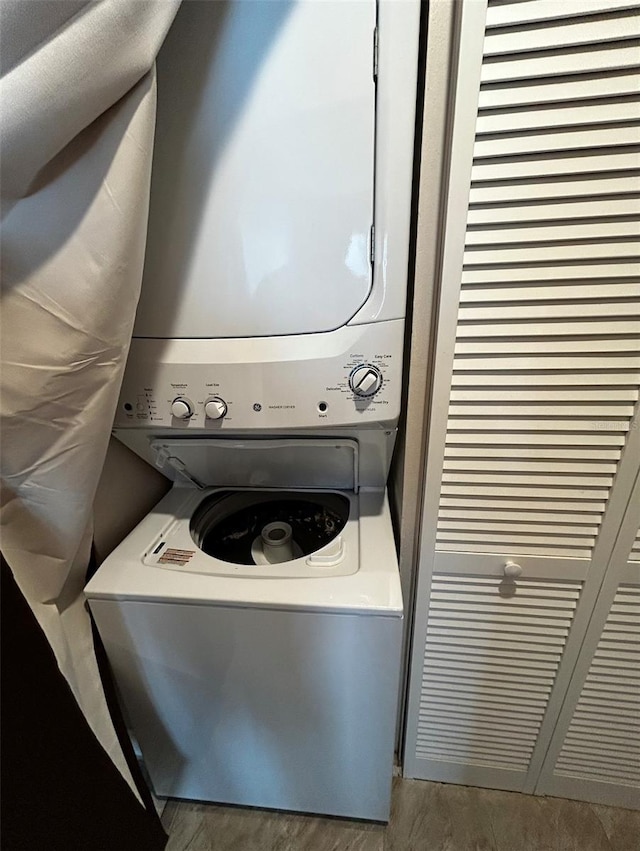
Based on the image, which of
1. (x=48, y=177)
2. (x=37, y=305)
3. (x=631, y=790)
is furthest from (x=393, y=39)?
(x=631, y=790)

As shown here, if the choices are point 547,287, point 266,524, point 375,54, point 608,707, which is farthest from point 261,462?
point 608,707

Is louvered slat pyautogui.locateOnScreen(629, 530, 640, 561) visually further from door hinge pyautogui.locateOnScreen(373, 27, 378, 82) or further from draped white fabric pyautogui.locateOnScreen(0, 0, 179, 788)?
draped white fabric pyautogui.locateOnScreen(0, 0, 179, 788)

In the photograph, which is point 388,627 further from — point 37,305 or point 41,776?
point 37,305

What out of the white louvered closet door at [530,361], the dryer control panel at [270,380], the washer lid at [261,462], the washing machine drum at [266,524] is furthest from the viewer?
the washing machine drum at [266,524]

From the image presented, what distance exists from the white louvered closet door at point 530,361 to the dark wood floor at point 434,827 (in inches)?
12.4

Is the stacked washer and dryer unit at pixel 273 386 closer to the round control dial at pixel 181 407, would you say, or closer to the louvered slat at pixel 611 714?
the round control dial at pixel 181 407

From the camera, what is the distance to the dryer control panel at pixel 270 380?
2.61ft

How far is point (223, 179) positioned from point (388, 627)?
0.93 metres

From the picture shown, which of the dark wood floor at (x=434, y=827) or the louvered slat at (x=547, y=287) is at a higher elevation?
the louvered slat at (x=547, y=287)

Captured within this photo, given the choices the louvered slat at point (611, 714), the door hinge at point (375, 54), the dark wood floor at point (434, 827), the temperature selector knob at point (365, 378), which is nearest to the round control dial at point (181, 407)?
the temperature selector knob at point (365, 378)

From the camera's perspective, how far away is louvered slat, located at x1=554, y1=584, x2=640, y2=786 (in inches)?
39.3

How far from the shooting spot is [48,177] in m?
0.60

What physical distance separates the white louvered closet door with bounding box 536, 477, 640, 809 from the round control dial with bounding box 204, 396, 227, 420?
90cm

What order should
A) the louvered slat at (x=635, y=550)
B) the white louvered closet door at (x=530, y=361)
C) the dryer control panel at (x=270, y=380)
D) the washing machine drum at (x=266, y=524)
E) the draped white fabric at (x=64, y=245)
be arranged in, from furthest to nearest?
the washing machine drum at (x=266, y=524) → the louvered slat at (x=635, y=550) → the dryer control panel at (x=270, y=380) → the white louvered closet door at (x=530, y=361) → the draped white fabric at (x=64, y=245)
